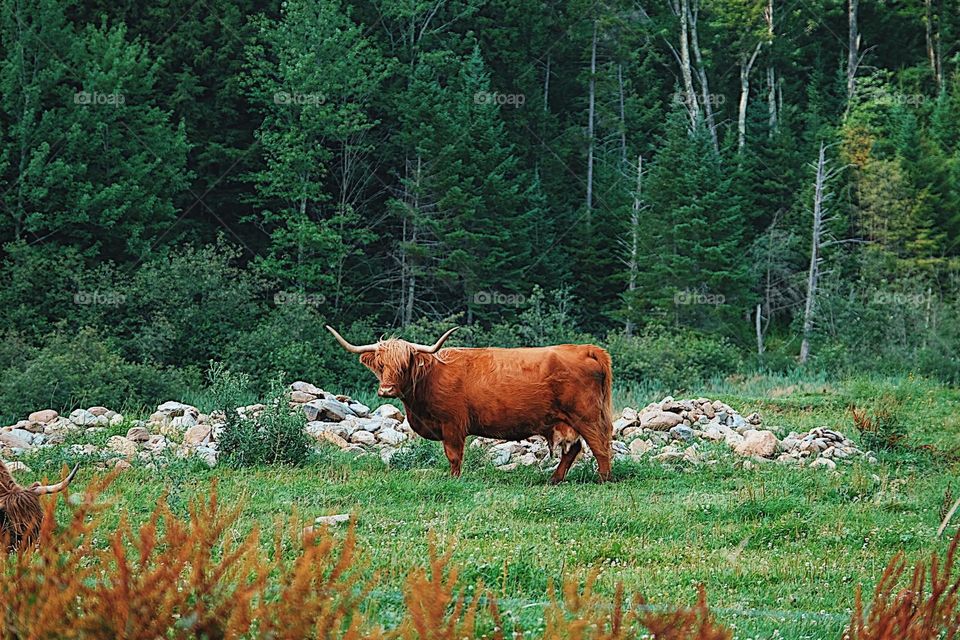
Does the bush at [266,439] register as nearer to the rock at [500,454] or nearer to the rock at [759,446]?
the rock at [500,454]

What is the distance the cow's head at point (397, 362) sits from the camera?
37.8 feet

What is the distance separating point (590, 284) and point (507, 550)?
3261 cm

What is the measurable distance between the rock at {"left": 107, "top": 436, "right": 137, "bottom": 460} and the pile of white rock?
12mm

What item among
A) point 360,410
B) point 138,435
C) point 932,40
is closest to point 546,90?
point 932,40

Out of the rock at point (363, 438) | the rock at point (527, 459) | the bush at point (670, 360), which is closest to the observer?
the rock at point (527, 459)

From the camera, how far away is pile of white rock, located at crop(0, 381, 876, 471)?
1275 cm

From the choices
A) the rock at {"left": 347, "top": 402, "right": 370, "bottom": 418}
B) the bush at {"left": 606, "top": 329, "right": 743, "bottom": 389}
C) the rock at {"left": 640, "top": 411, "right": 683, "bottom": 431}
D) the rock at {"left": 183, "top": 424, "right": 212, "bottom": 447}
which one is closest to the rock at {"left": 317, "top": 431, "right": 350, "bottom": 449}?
the rock at {"left": 183, "top": 424, "right": 212, "bottom": 447}

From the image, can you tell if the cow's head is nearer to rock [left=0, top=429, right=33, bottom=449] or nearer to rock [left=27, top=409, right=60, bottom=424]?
rock [left=0, top=429, right=33, bottom=449]

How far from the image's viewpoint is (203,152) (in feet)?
113

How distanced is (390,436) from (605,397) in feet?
Answer: 12.6

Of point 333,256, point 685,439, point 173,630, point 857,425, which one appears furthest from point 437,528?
point 333,256

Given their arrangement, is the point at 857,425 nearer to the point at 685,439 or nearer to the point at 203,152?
the point at 685,439

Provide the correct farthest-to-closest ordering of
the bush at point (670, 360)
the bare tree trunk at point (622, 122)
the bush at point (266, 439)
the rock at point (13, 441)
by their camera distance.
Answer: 1. the bare tree trunk at point (622, 122)
2. the bush at point (670, 360)
3. the rock at point (13, 441)
4. the bush at point (266, 439)

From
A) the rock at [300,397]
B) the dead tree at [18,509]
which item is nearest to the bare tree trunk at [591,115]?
the rock at [300,397]
